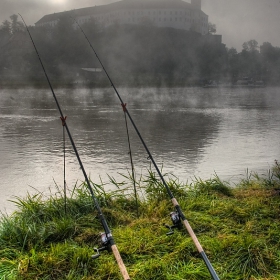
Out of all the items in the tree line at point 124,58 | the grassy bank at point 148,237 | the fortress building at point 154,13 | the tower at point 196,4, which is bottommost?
the grassy bank at point 148,237

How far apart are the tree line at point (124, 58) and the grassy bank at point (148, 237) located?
79.2 feet

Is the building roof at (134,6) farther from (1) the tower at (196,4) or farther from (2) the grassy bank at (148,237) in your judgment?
(2) the grassy bank at (148,237)

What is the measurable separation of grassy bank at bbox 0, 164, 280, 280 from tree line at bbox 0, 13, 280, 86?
24.2m

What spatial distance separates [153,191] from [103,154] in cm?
243

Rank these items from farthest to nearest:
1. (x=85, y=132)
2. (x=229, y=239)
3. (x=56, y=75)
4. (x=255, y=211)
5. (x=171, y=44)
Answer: (x=171, y=44), (x=56, y=75), (x=85, y=132), (x=255, y=211), (x=229, y=239)

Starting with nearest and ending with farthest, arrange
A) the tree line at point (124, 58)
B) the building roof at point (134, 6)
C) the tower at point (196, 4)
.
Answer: the tree line at point (124, 58)
the building roof at point (134, 6)
the tower at point (196, 4)

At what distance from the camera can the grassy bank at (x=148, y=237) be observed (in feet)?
7.81

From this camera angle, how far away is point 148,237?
285cm

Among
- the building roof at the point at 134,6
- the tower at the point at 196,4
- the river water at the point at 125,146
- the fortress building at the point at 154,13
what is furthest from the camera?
the tower at the point at 196,4

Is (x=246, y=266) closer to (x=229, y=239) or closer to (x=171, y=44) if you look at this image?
(x=229, y=239)

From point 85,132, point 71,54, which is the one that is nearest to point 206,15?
point 71,54

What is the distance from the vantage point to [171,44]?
141 ft

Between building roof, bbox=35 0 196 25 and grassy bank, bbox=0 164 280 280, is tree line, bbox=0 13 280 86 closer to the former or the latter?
building roof, bbox=35 0 196 25

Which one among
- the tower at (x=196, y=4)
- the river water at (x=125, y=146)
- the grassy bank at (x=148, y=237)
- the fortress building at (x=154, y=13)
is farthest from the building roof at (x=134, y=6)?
the grassy bank at (x=148, y=237)
